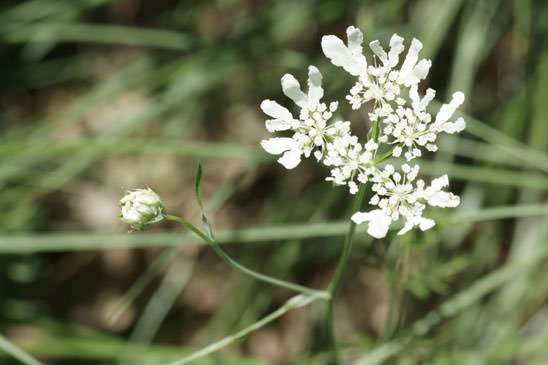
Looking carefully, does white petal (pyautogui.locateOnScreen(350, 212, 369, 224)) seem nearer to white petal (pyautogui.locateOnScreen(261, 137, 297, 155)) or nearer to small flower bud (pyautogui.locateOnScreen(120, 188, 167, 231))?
white petal (pyautogui.locateOnScreen(261, 137, 297, 155))

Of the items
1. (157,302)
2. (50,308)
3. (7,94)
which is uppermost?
(7,94)

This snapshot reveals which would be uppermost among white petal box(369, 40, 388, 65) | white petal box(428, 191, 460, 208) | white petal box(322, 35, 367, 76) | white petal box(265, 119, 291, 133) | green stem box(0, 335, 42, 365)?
white petal box(369, 40, 388, 65)

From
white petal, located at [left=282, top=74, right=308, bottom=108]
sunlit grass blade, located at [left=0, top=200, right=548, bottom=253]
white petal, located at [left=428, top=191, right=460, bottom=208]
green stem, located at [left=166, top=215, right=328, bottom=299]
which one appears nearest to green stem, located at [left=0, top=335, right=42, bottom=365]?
sunlit grass blade, located at [left=0, top=200, right=548, bottom=253]

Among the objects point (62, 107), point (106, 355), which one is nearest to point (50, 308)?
point (106, 355)

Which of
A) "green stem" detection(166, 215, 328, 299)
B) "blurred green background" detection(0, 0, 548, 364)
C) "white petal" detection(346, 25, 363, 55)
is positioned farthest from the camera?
"blurred green background" detection(0, 0, 548, 364)

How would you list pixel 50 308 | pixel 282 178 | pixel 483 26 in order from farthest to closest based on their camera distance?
pixel 50 308 → pixel 282 178 → pixel 483 26

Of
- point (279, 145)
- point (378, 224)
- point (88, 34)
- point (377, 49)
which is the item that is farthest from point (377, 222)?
point (88, 34)

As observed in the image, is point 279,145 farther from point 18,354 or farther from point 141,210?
point 18,354

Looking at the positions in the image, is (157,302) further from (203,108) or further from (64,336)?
(203,108)
